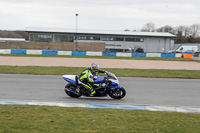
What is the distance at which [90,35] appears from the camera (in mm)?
66438

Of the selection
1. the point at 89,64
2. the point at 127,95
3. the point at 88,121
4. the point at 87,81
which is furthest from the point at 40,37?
the point at 88,121

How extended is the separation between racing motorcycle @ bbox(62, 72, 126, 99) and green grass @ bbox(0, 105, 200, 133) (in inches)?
95.7

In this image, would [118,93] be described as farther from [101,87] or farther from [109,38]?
[109,38]

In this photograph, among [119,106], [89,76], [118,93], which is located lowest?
[119,106]

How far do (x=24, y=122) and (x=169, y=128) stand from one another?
3.58 metres

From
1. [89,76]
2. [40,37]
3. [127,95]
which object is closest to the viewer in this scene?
[89,76]

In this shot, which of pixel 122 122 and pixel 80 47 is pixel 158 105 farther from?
pixel 80 47

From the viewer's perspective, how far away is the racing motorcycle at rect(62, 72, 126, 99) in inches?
440

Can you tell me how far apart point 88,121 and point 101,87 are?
411 cm

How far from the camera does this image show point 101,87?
11234mm

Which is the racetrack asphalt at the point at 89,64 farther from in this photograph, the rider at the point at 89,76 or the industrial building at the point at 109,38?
the industrial building at the point at 109,38

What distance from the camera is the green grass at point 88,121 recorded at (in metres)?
6.38

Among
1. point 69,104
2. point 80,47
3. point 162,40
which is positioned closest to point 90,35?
point 80,47

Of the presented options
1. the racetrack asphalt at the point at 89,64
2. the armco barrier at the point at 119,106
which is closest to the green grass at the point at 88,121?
the armco barrier at the point at 119,106
